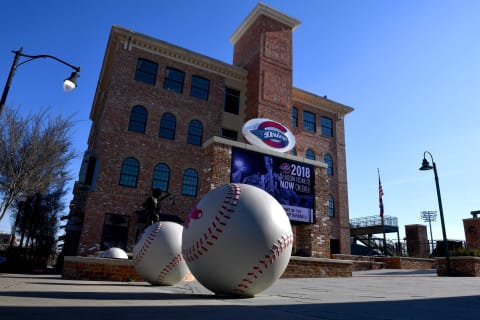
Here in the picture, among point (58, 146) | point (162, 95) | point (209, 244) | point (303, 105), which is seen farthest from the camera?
point (303, 105)

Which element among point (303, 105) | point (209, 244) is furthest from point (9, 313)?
point (303, 105)

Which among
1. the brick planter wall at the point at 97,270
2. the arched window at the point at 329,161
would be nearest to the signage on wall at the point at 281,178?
the brick planter wall at the point at 97,270

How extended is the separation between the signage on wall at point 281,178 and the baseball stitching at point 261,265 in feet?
29.1

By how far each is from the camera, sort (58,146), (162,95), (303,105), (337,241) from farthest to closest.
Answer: (303,105) < (337,241) < (162,95) < (58,146)

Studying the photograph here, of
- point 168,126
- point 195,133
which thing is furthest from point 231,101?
point 168,126

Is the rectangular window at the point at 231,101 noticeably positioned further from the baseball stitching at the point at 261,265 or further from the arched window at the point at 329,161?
the baseball stitching at the point at 261,265

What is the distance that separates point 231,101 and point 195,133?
449 centimetres

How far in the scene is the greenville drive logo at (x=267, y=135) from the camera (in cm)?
1548

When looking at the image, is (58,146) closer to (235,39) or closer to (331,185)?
(235,39)

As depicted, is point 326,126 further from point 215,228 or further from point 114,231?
point 215,228

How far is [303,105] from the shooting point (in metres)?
28.7

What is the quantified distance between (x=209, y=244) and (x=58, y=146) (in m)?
14.7

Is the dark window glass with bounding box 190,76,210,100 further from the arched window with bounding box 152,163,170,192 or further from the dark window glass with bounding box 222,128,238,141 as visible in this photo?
the arched window with bounding box 152,163,170,192

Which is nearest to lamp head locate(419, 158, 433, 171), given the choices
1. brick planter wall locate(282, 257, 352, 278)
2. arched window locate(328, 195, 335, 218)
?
brick planter wall locate(282, 257, 352, 278)
